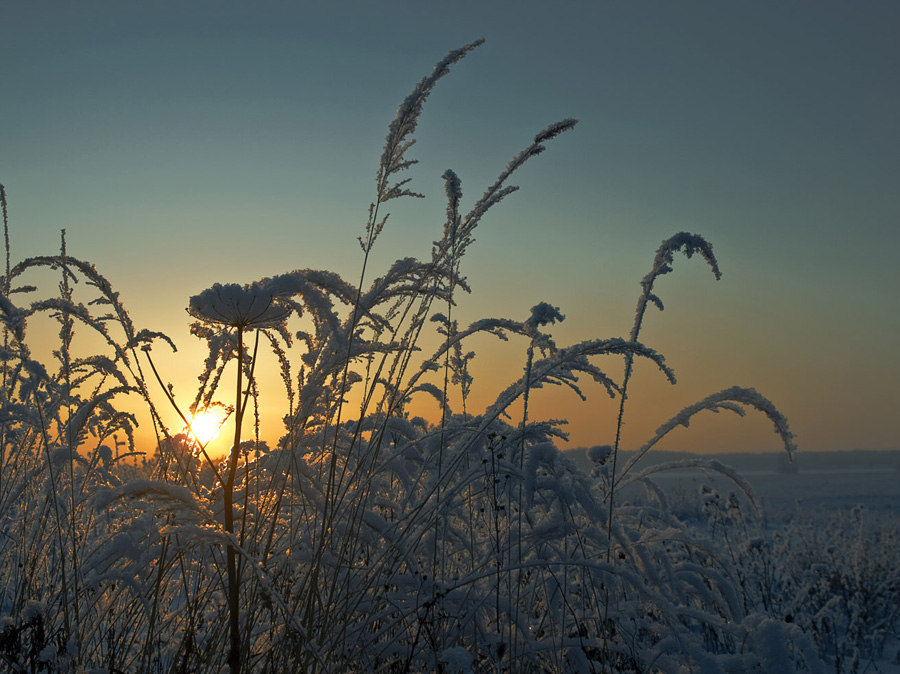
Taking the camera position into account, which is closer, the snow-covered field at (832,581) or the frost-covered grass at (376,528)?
the frost-covered grass at (376,528)

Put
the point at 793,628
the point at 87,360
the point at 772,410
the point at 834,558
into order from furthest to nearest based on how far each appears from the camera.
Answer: the point at 834,558 → the point at 87,360 → the point at 772,410 → the point at 793,628

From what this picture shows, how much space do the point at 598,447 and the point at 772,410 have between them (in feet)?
2.73

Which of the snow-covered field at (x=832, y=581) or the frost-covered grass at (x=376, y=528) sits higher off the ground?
the frost-covered grass at (x=376, y=528)

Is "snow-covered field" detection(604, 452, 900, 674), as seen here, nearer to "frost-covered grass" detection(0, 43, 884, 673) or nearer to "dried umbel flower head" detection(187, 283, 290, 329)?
"frost-covered grass" detection(0, 43, 884, 673)

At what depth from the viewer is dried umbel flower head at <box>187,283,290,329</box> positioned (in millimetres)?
1505

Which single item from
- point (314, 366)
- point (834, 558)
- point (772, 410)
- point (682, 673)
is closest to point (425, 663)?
point (682, 673)

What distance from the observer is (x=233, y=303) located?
5.00 ft

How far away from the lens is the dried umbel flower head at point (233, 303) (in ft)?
4.94

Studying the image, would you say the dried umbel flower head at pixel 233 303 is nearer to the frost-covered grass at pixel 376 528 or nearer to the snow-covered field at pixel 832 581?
the frost-covered grass at pixel 376 528

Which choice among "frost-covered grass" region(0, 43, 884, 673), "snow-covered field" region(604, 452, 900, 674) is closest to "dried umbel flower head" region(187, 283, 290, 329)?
"frost-covered grass" region(0, 43, 884, 673)

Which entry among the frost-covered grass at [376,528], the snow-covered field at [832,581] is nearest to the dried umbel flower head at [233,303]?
the frost-covered grass at [376,528]

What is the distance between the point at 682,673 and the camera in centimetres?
192

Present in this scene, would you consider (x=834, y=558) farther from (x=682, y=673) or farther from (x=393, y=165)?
(x=393, y=165)

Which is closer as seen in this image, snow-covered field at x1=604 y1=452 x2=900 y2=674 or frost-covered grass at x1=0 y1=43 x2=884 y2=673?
frost-covered grass at x1=0 y1=43 x2=884 y2=673
